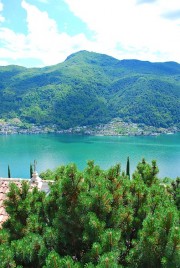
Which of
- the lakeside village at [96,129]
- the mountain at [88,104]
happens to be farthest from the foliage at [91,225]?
the mountain at [88,104]

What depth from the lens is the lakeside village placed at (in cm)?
13538

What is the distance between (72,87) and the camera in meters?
199

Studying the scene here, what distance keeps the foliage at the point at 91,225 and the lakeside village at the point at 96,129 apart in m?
126

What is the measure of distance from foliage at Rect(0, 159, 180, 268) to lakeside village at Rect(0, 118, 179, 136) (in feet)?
415

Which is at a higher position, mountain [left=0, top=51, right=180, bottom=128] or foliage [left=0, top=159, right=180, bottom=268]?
mountain [left=0, top=51, right=180, bottom=128]

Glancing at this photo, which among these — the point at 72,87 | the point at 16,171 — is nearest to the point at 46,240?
the point at 16,171

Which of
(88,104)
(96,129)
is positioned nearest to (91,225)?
(96,129)

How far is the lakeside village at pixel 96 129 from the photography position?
5330 inches

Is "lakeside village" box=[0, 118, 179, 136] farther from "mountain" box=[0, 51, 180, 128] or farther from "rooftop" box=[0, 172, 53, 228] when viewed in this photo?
"rooftop" box=[0, 172, 53, 228]

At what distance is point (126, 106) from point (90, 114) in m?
22.6

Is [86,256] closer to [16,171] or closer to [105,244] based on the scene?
[105,244]

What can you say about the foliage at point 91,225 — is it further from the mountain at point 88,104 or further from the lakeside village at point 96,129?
the mountain at point 88,104

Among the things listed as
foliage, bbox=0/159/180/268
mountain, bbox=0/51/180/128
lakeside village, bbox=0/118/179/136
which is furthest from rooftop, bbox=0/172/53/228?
mountain, bbox=0/51/180/128

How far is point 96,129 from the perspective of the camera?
14688 centimetres
